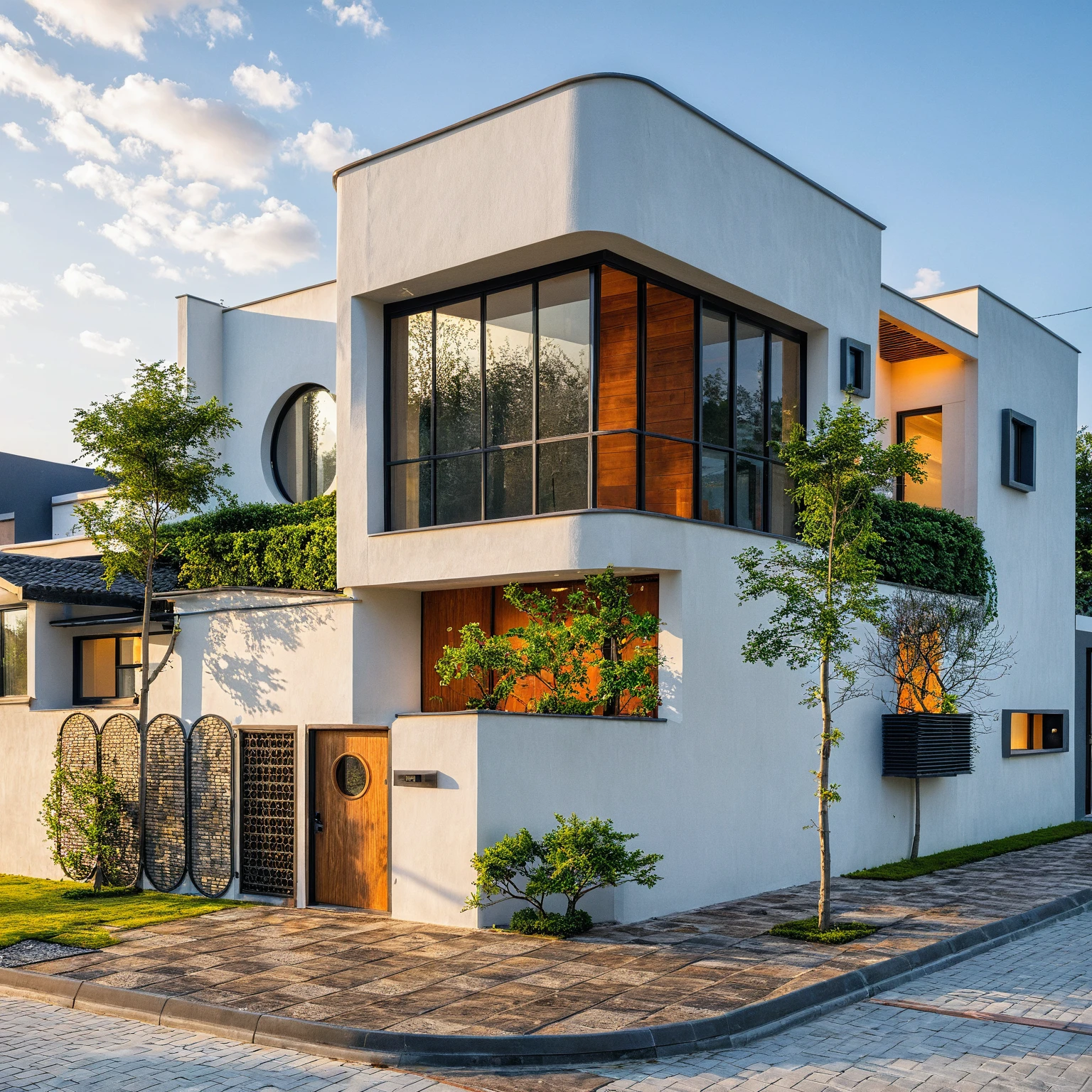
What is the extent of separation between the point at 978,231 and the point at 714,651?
21.2 ft

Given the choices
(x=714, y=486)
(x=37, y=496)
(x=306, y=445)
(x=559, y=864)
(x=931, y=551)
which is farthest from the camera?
(x=37, y=496)

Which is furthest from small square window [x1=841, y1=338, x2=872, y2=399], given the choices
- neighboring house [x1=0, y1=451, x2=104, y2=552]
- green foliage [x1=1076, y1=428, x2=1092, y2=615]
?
neighboring house [x1=0, y1=451, x2=104, y2=552]

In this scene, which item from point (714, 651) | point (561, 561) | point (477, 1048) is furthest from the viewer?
point (714, 651)

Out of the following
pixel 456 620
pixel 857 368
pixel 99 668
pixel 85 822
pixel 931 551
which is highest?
pixel 857 368

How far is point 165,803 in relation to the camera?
13227 mm

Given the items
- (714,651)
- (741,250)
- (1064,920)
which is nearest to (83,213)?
(741,250)

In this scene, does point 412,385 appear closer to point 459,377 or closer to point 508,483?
point 459,377

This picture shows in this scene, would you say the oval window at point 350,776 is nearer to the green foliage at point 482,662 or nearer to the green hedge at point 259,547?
the green foliage at point 482,662

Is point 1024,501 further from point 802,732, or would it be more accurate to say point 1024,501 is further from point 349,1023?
point 349,1023

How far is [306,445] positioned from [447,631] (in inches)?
315

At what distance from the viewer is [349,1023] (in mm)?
7375

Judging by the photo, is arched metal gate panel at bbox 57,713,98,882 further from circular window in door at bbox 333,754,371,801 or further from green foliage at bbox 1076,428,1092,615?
green foliage at bbox 1076,428,1092,615

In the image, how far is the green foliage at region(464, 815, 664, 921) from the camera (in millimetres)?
10008

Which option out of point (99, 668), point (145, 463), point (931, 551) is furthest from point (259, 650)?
point (931, 551)
